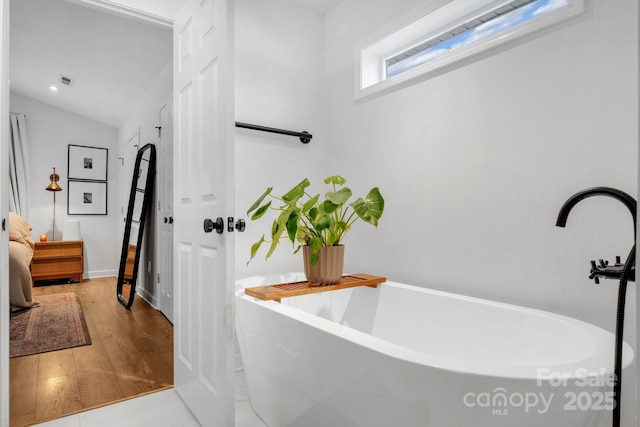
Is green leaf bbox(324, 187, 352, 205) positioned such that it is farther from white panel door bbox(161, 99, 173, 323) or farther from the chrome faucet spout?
white panel door bbox(161, 99, 173, 323)

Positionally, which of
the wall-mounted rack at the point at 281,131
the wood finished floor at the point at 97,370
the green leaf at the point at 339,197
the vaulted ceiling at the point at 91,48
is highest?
the vaulted ceiling at the point at 91,48

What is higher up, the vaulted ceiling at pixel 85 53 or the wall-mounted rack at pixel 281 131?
the vaulted ceiling at pixel 85 53

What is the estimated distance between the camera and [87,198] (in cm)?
569

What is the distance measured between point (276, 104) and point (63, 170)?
4.57m

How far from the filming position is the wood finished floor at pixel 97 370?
76.5 inches

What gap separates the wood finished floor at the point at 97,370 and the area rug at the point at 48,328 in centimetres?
10

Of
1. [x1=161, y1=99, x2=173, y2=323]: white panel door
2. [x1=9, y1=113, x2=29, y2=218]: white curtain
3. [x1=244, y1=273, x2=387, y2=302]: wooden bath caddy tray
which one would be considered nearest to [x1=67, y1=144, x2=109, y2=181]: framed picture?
[x1=9, y1=113, x2=29, y2=218]: white curtain

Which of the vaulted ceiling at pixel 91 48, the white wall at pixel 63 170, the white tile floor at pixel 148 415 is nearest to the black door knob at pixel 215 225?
the white tile floor at pixel 148 415

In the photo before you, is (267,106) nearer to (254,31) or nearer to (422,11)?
(254,31)

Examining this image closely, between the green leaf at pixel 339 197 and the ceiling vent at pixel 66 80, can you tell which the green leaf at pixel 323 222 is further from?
the ceiling vent at pixel 66 80

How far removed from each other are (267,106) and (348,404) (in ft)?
6.29

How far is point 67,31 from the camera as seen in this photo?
10.6 feet

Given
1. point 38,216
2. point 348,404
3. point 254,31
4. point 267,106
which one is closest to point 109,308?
point 38,216

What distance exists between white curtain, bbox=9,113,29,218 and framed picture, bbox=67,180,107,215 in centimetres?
54
